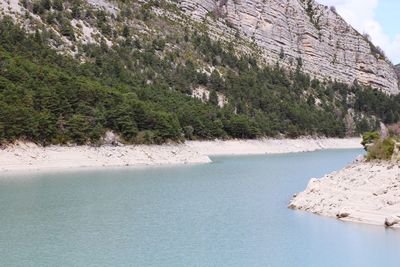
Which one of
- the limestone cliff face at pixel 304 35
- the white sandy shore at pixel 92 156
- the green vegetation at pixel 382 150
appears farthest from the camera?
the limestone cliff face at pixel 304 35

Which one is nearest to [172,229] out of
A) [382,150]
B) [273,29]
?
[382,150]

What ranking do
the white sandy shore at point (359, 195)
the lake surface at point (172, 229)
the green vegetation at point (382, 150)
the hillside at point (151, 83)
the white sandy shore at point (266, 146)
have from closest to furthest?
the lake surface at point (172, 229), the white sandy shore at point (359, 195), the green vegetation at point (382, 150), the hillside at point (151, 83), the white sandy shore at point (266, 146)

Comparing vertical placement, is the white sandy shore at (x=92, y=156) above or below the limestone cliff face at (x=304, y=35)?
below

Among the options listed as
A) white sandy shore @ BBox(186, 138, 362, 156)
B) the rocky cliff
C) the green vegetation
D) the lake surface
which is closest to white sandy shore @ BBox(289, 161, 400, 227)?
the green vegetation

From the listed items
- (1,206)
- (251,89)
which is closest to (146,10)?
(251,89)

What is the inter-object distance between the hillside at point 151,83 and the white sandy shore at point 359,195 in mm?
34635

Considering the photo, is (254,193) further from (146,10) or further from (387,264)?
(146,10)

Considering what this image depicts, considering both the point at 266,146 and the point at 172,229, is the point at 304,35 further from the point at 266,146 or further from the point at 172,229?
the point at 172,229

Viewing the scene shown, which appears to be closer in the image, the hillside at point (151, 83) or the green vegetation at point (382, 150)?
the green vegetation at point (382, 150)

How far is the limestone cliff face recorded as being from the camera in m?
166

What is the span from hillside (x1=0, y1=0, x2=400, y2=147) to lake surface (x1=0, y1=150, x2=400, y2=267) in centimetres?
2039

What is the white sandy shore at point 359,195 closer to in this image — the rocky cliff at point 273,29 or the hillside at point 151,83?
the hillside at point 151,83

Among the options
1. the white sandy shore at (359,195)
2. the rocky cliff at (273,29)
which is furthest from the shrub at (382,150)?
the rocky cliff at (273,29)

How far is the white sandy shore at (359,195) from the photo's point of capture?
30.0 meters
